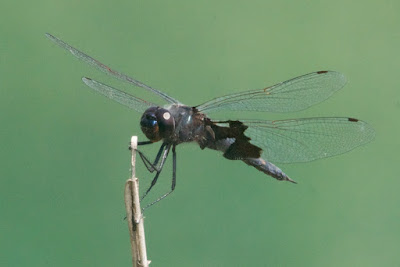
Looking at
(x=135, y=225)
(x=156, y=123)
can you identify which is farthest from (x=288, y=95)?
(x=135, y=225)

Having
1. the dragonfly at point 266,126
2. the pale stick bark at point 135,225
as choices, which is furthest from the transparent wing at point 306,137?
the pale stick bark at point 135,225

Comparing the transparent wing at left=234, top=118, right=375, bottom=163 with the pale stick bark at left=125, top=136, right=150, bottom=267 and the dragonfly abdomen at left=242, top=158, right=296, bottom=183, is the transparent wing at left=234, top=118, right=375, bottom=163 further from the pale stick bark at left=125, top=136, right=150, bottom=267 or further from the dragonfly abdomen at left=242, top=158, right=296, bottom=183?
the pale stick bark at left=125, top=136, right=150, bottom=267

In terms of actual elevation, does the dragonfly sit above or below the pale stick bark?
above

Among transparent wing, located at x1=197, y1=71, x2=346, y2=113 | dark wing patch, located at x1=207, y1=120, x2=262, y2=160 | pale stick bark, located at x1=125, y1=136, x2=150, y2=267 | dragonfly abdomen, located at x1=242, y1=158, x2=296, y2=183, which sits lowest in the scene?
pale stick bark, located at x1=125, y1=136, x2=150, y2=267

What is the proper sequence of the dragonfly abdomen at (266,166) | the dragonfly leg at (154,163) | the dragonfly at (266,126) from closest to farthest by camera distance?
the dragonfly leg at (154,163) < the dragonfly at (266,126) < the dragonfly abdomen at (266,166)

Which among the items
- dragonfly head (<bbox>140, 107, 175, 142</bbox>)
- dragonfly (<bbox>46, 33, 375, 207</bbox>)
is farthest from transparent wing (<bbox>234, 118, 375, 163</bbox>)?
dragonfly head (<bbox>140, 107, 175, 142</bbox>)

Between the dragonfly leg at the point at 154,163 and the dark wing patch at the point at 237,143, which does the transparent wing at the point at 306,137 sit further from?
the dragonfly leg at the point at 154,163

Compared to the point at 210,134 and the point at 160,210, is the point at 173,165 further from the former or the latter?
the point at 160,210
